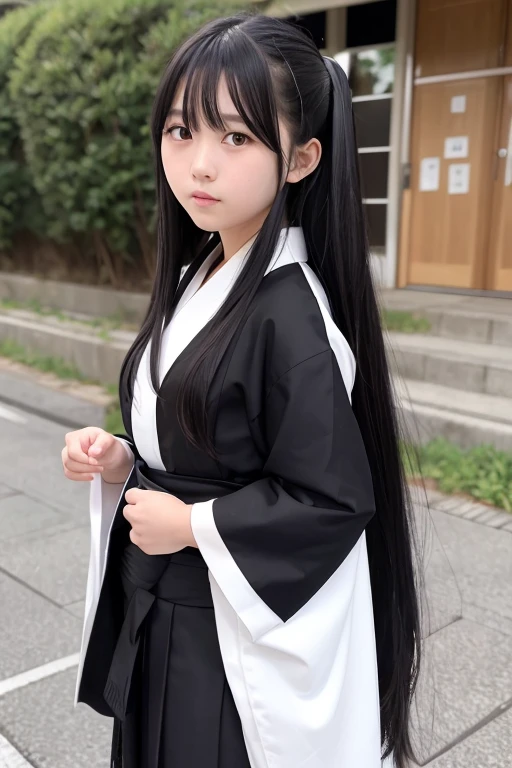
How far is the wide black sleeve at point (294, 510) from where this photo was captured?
3.32 feet

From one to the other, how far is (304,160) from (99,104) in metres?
5.14

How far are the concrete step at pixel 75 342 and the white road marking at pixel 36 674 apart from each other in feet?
11.1

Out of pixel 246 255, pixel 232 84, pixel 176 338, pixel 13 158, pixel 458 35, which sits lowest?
pixel 176 338

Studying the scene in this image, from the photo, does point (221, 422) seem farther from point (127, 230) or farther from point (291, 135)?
point (127, 230)

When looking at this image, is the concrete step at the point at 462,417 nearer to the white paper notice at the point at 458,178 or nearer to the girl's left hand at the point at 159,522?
the white paper notice at the point at 458,178

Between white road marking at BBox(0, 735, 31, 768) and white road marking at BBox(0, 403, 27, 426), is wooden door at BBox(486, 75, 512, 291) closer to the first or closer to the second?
white road marking at BBox(0, 403, 27, 426)

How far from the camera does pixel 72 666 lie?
7.79 feet

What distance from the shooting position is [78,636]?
254 cm

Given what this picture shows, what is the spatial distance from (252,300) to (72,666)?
68.4 inches

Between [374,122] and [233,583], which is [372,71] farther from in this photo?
[233,583]

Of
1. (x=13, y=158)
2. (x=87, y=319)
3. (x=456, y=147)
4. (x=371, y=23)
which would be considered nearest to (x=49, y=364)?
(x=87, y=319)

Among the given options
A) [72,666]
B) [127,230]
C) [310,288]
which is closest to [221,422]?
[310,288]

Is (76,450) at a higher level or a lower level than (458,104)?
lower

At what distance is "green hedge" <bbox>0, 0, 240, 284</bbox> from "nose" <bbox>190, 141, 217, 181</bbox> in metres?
4.69
